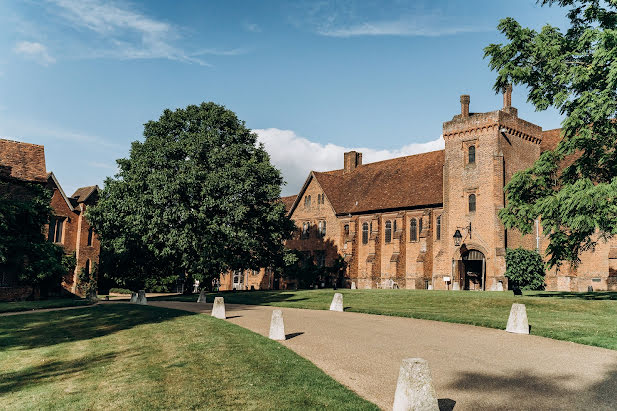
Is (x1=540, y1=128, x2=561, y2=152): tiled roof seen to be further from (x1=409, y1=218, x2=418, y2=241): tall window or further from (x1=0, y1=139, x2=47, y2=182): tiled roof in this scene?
(x1=0, y1=139, x2=47, y2=182): tiled roof

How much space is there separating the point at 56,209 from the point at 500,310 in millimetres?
31890

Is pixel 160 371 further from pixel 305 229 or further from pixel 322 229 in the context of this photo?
pixel 305 229

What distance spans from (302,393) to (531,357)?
6389 millimetres

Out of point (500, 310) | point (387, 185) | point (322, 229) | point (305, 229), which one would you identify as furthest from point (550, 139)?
point (500, 310)

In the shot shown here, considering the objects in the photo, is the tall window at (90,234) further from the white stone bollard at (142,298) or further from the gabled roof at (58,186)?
the white stone bollard at (142,298)

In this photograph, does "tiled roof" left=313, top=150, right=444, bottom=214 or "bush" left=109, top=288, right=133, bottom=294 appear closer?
"tiled roof" left=313, top=150, right=444, bottom=214

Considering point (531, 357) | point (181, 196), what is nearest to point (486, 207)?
point (181, 196)

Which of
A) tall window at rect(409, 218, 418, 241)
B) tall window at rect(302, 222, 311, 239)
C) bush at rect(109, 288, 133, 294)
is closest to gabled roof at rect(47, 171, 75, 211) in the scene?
bush at rect(109, 288, 133, 294)

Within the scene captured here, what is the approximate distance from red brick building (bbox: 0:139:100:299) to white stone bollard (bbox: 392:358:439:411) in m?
33.4

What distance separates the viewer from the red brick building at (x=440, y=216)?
4041cm

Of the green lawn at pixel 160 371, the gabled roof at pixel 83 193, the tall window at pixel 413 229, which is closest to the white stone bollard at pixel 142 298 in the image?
the green lawn at pixel 160 371

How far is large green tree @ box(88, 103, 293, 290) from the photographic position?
103 feet

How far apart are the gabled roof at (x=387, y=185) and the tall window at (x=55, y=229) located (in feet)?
81.6

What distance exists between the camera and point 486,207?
135 ft
